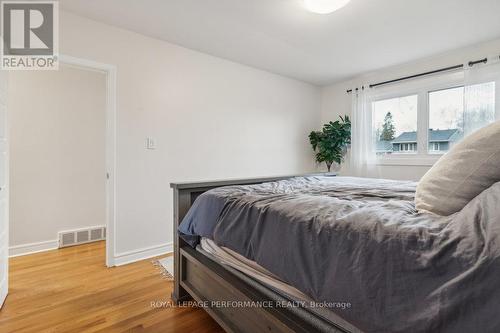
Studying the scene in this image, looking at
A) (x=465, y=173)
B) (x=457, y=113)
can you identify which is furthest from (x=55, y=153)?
(x=457, y=113)

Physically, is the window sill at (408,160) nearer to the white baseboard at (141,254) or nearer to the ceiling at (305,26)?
the ceiling at (305,26)

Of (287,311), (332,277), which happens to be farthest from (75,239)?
(332,277)

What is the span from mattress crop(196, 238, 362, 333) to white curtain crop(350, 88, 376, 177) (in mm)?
3009

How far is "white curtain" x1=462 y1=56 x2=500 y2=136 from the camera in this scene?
106 inches

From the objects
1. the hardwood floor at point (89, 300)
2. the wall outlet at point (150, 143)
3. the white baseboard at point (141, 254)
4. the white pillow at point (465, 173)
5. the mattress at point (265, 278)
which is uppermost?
the wall outlet at point (150, 143)

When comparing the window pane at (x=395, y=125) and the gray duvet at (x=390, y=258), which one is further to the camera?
the window pane at (x=395, y=125)

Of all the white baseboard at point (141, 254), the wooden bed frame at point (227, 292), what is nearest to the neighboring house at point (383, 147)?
the wooden bed frame at point (227, 292)

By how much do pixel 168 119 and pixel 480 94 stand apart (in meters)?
3.39

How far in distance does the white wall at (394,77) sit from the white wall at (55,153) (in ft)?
11.4

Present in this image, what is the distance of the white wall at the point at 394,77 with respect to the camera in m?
2.85

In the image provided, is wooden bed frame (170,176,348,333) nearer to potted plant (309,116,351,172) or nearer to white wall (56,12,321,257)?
white wall (56,12,321,257)

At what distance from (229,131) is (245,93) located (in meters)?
0.60

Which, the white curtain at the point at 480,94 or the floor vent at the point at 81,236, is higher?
the white curtain at the point at 480,94

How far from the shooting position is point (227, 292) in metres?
1.32
